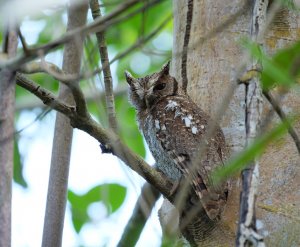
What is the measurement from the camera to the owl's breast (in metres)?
2.95

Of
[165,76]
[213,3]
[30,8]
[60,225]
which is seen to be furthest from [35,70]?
[165,76]

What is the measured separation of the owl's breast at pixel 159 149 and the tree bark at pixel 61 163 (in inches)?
24.5

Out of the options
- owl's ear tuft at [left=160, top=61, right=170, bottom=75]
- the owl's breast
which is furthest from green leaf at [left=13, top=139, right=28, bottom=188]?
owl's ear tuft at [left=160, top=61, right=170, bottom=75]

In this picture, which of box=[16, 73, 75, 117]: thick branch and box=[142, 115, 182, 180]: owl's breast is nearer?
box=[16, 73, 75, 117]: thick branch

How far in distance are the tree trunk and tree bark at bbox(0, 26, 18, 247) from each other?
32.9 inches

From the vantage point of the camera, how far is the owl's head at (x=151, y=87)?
333 centimetres

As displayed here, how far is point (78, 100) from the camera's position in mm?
1690

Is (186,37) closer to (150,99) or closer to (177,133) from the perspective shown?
(177,133)

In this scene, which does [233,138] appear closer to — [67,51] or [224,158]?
[224,158]

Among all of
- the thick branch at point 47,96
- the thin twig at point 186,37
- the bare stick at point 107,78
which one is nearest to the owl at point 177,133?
the thin twig at point 186,37

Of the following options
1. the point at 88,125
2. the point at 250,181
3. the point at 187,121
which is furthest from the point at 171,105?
the point at 250,181

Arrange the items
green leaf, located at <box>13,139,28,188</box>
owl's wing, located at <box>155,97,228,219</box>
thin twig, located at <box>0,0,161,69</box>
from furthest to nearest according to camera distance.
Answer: green leaf, located at <box>13,139,28,188</box>
owl's wing, located at <box>155,97,228,219</box>
thin twig, located at <box>0,0,161,69</box>

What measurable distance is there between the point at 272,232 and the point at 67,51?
3.36 feet

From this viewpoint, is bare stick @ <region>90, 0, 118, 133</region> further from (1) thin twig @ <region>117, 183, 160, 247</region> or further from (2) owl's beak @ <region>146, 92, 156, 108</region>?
(2) owl's beak @ <region>146, 92, 156, 108</region>
